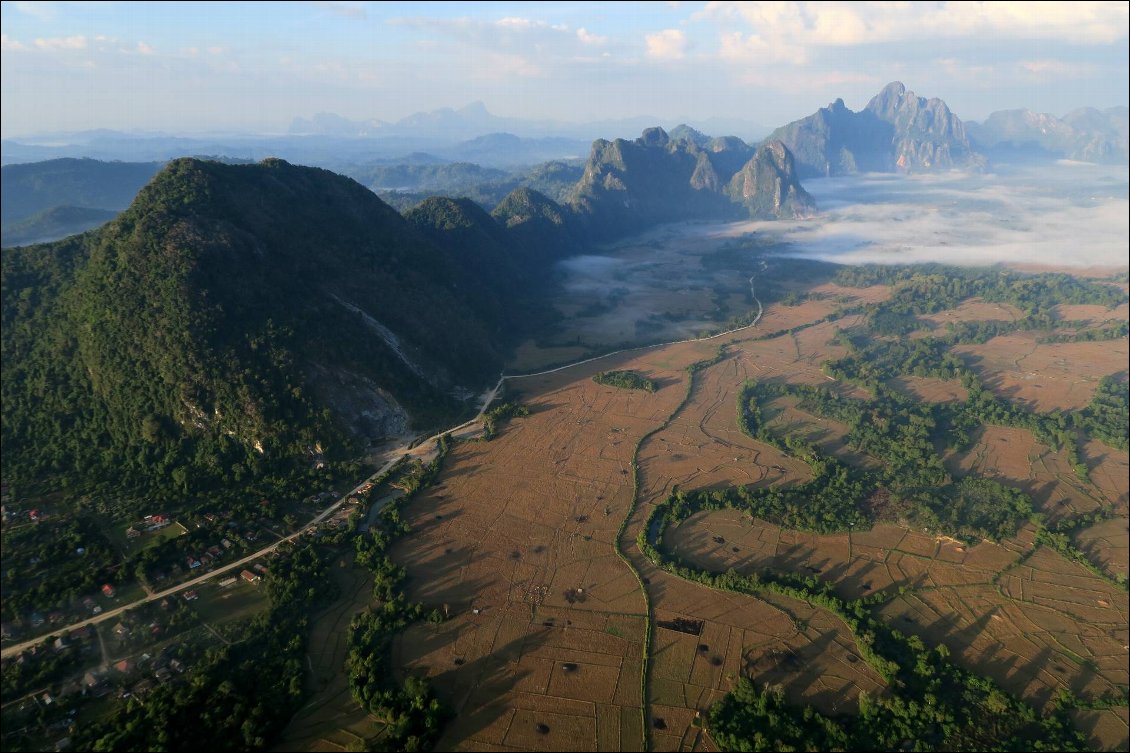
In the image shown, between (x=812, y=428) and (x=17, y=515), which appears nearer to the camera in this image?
(x=17, y=515)

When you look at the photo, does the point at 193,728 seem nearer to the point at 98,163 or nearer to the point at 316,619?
the point at 316,619

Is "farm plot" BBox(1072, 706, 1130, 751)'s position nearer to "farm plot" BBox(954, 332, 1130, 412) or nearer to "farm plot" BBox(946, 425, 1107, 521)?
"farm plot" BBox(946, 425, 1107, 521)

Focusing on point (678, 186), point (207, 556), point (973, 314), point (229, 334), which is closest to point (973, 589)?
point (207, 556)

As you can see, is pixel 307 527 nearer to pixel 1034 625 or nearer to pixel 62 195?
pixel 1034 625

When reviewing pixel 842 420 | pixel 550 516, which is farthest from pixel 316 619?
pixel 842 420

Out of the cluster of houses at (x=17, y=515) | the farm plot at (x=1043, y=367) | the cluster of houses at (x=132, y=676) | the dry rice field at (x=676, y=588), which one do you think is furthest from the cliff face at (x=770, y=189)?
the cluster of houses at (x=132, y=676)

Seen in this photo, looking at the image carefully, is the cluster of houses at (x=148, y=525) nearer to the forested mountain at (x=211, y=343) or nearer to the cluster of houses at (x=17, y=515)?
the forested mountain at (x=211, y=343)
